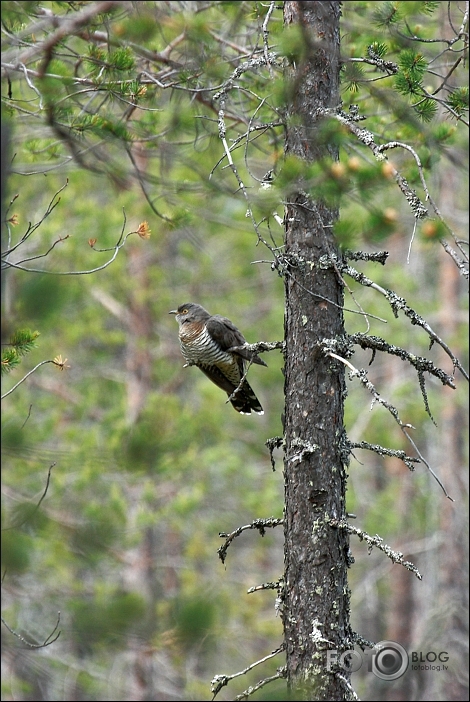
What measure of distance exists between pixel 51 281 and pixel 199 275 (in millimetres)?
9186

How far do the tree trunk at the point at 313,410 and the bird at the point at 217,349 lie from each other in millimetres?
1638

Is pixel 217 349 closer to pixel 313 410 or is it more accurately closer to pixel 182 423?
pixel 313 410

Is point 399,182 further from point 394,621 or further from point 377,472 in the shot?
point 377,472

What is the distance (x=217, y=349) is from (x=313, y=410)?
208 centimetres

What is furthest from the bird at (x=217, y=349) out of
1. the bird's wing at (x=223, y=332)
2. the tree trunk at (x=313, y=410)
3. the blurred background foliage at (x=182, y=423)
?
the blurred background foliage at (x=182, y=423)

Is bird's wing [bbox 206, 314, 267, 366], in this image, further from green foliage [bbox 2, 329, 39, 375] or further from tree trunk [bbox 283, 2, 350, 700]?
green foliage [bbox 2, 329, 39, 375]

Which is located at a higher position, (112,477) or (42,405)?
(42,405)

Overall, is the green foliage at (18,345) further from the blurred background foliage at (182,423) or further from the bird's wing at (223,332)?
the blurred background foliage at (182,423)

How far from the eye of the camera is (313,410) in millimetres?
3891

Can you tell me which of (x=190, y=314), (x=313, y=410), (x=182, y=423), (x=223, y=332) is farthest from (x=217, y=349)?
(x=182, y=423)

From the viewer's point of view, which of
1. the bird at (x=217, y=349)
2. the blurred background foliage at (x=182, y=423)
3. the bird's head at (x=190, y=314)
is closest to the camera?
the bird at (x=217, y=349)

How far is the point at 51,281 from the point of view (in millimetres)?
3266

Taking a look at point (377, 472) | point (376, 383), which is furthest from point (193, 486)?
point (377, 472)

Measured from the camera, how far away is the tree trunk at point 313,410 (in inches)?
150
